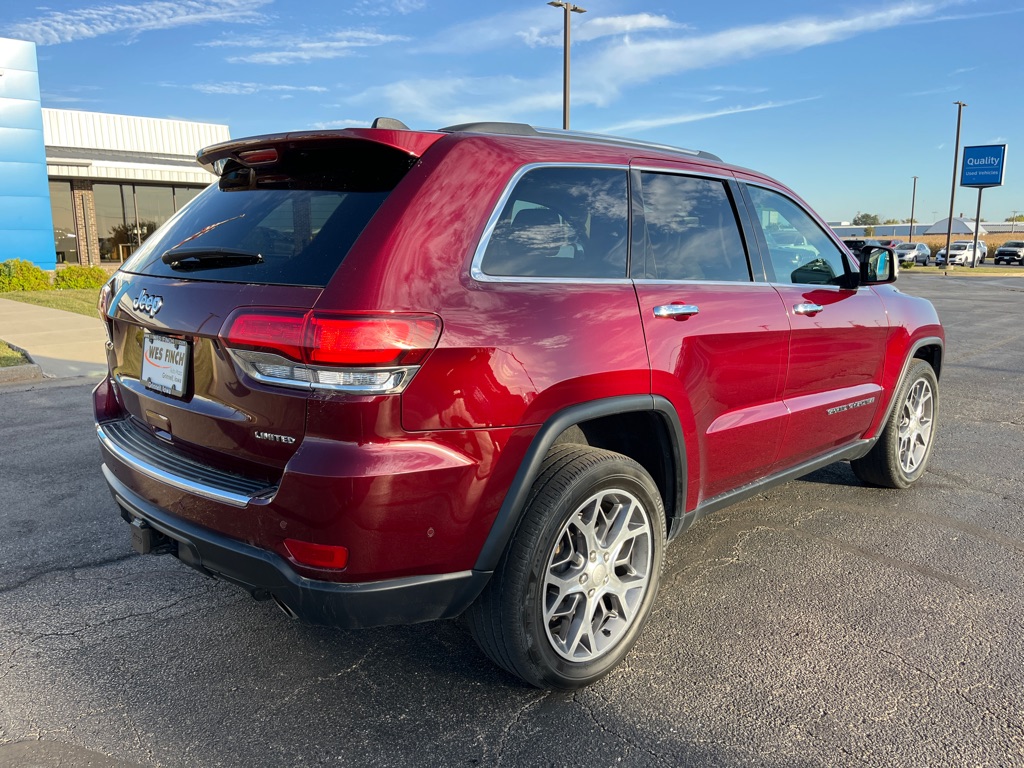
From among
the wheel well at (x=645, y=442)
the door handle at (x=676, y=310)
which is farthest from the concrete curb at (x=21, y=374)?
the door handle at (x=676, y=310)

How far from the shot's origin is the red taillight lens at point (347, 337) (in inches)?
82.5

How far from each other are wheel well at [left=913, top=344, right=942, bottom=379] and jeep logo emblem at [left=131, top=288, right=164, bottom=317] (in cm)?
425

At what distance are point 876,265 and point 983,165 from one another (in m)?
59.4

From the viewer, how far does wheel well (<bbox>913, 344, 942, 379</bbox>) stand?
4840 millimetres

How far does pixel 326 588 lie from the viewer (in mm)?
2195

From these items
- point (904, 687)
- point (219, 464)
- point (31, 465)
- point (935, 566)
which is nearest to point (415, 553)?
point (219, 464)

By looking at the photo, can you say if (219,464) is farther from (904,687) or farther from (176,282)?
(904,687)

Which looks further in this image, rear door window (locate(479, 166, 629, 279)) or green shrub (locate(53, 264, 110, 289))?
green shrub (locate(53, 264, 110, 289))

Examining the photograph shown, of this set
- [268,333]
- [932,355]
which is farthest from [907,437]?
[268,333]

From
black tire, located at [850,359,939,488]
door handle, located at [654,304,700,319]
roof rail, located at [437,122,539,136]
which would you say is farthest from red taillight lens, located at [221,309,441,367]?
black tire, located at [850,359,939,488]

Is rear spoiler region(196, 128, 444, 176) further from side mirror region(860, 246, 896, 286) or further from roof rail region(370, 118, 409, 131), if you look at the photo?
side mirror region(860, 246, 896, 286)

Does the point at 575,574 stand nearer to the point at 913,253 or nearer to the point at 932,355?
the point at 932,355

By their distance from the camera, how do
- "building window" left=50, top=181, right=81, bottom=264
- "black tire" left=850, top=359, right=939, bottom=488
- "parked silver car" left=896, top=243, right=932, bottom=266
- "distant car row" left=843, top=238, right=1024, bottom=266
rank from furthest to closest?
1. "parked silver car" left=896, top=243, right=932, bottom=266
2. "distant car row" left=843, top=238, right=1024, bottom=266
3. "building window" left=50, top=181, right=81, bottom=264
4. "black tire" left=850, top=359, right=939, bottom=488

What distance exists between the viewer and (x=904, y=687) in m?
2.68
